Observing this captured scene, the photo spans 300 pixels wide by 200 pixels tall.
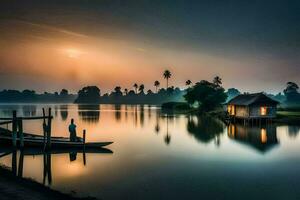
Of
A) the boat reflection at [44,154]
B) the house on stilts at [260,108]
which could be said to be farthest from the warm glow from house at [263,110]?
the boat reflection at [44,154]

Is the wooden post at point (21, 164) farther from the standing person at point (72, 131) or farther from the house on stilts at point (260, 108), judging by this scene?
the house on stilts at point (260, 108)

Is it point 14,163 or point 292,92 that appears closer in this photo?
point 14,163

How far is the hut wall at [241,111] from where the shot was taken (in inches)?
2154

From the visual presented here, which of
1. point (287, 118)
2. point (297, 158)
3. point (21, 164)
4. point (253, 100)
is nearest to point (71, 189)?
point (21, 164)

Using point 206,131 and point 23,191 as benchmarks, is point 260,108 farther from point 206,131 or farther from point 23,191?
point 23,191

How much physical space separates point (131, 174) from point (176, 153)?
9296 millimetres

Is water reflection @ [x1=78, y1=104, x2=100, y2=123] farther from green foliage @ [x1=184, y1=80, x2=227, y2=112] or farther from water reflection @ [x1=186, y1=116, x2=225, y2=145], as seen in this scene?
green foliage @ [x1=184, y1=80, x2=227, y2=112]

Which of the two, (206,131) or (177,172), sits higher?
(206,131)

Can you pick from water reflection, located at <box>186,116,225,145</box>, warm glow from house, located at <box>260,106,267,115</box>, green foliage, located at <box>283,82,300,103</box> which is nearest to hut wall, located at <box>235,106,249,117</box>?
warm glow from house, located at <box>260,106,267,115</box>

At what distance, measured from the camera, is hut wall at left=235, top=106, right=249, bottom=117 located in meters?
54.7

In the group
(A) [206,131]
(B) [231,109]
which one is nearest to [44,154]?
(A) [206,131]

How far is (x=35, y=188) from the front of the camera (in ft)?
43.9

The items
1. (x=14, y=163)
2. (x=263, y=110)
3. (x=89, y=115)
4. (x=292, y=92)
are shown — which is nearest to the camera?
(x=14, y=163)

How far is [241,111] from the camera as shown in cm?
5744
